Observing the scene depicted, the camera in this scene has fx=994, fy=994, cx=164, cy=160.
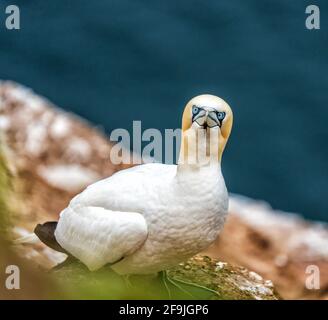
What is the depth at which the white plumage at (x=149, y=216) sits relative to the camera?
15.7 ft

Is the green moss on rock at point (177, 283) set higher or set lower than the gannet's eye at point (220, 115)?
lower

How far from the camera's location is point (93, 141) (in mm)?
7145

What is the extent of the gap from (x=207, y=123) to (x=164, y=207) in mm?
490

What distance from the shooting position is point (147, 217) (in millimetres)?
4828

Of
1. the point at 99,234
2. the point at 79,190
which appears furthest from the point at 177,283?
the point at 79,190

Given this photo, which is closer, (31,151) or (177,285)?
(177,285)

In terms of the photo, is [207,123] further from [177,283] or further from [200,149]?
[177,283]

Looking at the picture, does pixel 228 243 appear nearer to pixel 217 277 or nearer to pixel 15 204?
pixel 217 277

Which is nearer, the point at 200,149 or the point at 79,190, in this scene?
the point at 200,149

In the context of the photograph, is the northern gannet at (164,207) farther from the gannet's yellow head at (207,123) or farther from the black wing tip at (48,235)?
the black wing tip at (48,235)

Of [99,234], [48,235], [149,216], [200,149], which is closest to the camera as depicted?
[200,149]

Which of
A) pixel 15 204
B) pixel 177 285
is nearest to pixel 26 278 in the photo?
pixel 177 285

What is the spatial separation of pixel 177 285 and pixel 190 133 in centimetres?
116

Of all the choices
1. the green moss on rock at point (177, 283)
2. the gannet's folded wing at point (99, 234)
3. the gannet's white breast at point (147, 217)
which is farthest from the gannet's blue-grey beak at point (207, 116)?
the green moss on rock at point (177, 283)
